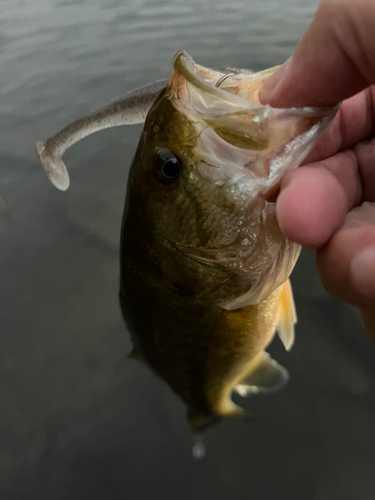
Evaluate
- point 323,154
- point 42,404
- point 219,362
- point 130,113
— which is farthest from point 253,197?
point 42,404

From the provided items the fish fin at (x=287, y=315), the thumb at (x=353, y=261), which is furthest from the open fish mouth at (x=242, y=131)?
the fish fin at (x=287, y=315)

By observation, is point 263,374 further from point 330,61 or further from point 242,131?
point 330,61

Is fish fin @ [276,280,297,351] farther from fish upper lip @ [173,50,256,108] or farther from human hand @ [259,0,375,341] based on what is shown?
fish upper lip @ [173,50,256,108]

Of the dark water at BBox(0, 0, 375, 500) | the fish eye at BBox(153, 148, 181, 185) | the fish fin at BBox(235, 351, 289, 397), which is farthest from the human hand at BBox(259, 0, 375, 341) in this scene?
the dark water at BBox(0, 0, 375, 500)

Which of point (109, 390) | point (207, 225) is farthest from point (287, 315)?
point (109, 390)

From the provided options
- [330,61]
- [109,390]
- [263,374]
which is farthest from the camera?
[109,390]

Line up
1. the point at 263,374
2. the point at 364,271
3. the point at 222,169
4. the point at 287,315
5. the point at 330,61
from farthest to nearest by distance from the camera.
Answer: the point at 263,374
the point at 287,315
the point at 222,169
the point at 330,61
the point at 364,271
